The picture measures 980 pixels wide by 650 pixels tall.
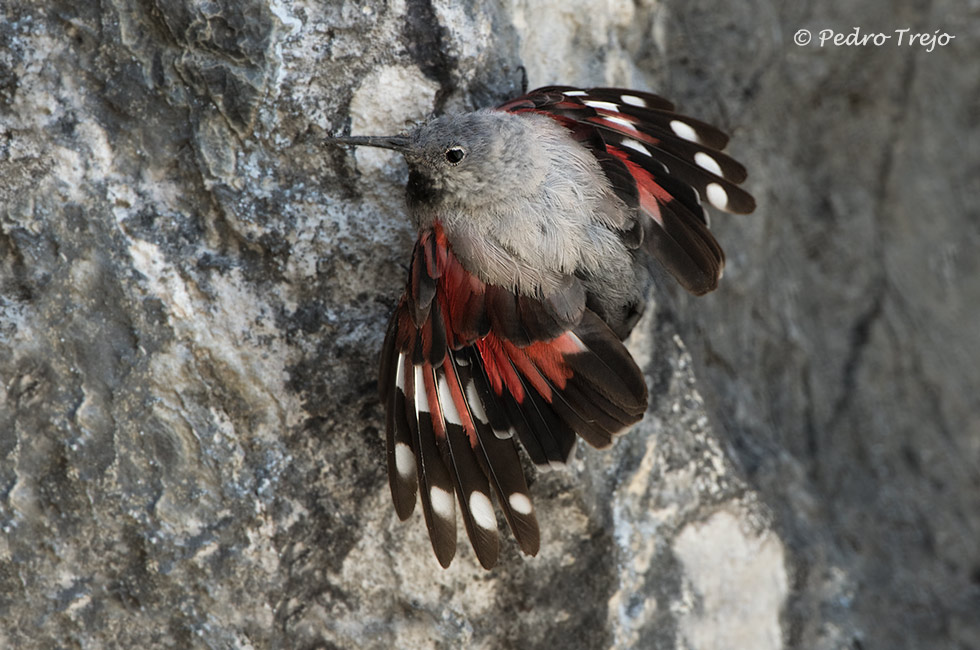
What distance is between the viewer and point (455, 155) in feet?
4.43

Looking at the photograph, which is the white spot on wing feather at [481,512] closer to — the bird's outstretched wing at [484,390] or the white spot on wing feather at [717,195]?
the bird's outstretched wing at [484,390]

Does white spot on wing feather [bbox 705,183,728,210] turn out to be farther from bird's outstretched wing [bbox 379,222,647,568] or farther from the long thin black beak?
the long thin black beak

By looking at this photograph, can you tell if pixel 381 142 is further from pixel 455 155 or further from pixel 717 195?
pixel 717 195

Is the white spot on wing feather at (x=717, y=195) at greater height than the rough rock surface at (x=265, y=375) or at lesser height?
greater

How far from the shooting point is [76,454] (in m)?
1.36

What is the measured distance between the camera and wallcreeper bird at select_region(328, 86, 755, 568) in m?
1.29

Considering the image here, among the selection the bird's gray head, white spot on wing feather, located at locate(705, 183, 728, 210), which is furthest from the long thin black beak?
white spot on wing feather, located at locate(705, 183, 728, 210)

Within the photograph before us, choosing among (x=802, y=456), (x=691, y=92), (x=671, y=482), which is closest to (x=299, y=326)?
(x=671, y=482)

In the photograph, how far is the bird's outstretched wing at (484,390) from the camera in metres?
1.29

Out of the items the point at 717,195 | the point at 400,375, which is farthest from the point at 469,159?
the point at 717,195

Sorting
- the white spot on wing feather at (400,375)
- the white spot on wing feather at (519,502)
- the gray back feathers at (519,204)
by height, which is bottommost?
the white spot on wing feather at (519,502)

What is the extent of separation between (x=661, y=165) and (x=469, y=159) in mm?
344

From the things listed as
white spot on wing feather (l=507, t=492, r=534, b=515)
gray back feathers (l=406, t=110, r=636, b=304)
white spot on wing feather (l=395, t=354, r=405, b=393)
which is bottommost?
white spot on wing feather (l=507, t=492, r=534, b=515)

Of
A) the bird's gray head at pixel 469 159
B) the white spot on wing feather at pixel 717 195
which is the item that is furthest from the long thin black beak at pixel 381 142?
the white spot on wing feather at pixel 717 195
